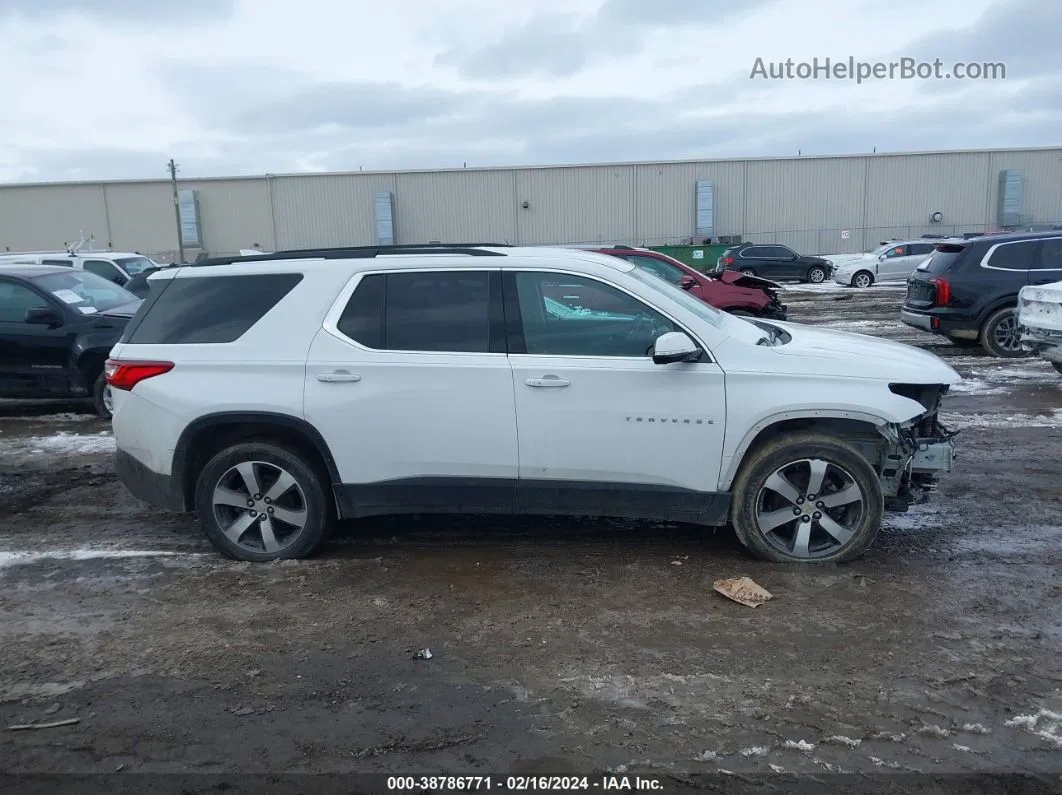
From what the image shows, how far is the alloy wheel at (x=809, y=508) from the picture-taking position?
4.82m

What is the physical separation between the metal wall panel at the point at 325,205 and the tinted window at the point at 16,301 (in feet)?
132

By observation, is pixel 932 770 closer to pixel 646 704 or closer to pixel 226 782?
pixel 646 704

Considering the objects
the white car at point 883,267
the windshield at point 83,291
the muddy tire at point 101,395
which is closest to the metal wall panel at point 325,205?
the white car at point 883,267

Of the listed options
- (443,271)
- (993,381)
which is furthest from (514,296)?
(993,381)

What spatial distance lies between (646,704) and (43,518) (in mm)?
4787

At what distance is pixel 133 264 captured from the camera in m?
22.0

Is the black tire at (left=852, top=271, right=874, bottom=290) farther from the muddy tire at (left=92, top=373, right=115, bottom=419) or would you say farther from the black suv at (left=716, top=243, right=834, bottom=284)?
the muddy tire at (left=92, top=373, right=115, bottom=419)

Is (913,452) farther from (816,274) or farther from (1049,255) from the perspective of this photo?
(816,274)

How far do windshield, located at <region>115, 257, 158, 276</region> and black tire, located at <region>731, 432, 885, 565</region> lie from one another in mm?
19164

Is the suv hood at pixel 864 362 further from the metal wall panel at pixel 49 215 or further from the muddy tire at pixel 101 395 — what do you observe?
the metal wall panel at pixel 49 215

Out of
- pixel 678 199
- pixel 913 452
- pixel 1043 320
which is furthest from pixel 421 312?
pixel 678 199

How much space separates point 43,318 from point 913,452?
8.65 metres

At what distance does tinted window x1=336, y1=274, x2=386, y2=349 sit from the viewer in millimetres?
5031

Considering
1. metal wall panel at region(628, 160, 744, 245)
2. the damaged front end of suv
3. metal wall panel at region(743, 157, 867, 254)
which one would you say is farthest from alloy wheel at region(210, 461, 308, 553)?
metal wall panel at region(743, 157, 867, 254)
